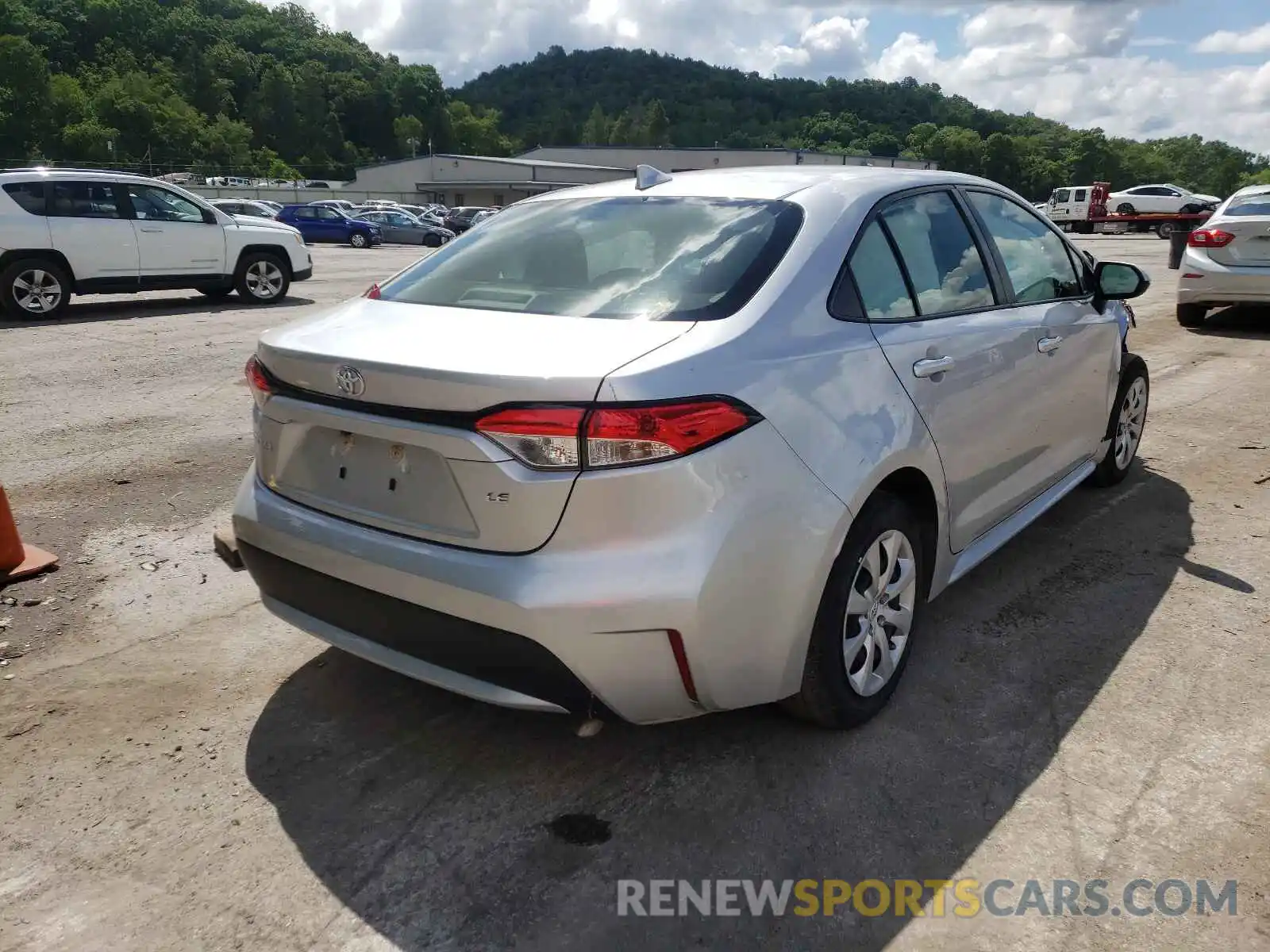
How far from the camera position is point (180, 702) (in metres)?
3.26

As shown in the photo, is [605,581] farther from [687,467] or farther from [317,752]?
[317,752]

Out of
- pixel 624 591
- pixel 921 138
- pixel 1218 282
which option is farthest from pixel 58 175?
pixel 921 138

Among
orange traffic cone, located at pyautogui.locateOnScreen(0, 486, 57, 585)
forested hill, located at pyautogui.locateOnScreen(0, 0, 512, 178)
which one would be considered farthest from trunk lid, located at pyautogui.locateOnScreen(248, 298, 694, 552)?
forested hill, located at pyautogui.locateOnScreen(0, 0, 512, 178)

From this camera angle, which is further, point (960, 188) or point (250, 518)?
point (960, 188)

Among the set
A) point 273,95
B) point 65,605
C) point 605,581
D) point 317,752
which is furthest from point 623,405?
point 273,95

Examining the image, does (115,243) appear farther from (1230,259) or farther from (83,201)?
(1230,259)

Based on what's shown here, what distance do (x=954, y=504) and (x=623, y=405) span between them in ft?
5.26

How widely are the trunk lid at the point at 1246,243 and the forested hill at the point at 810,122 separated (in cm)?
Answer: 9719

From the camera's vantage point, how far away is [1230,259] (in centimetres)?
1091

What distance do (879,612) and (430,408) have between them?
5.05 ft

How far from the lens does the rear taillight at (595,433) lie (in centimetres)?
232

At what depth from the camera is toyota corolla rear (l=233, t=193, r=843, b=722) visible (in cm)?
236

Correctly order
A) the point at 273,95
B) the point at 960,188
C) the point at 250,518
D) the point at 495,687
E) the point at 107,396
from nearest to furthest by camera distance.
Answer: the point at 495,687
the point at 250,518
the point at 960,188
the point at 107,396
the point at 273,95

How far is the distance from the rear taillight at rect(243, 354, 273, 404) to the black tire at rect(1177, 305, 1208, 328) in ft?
38.4
